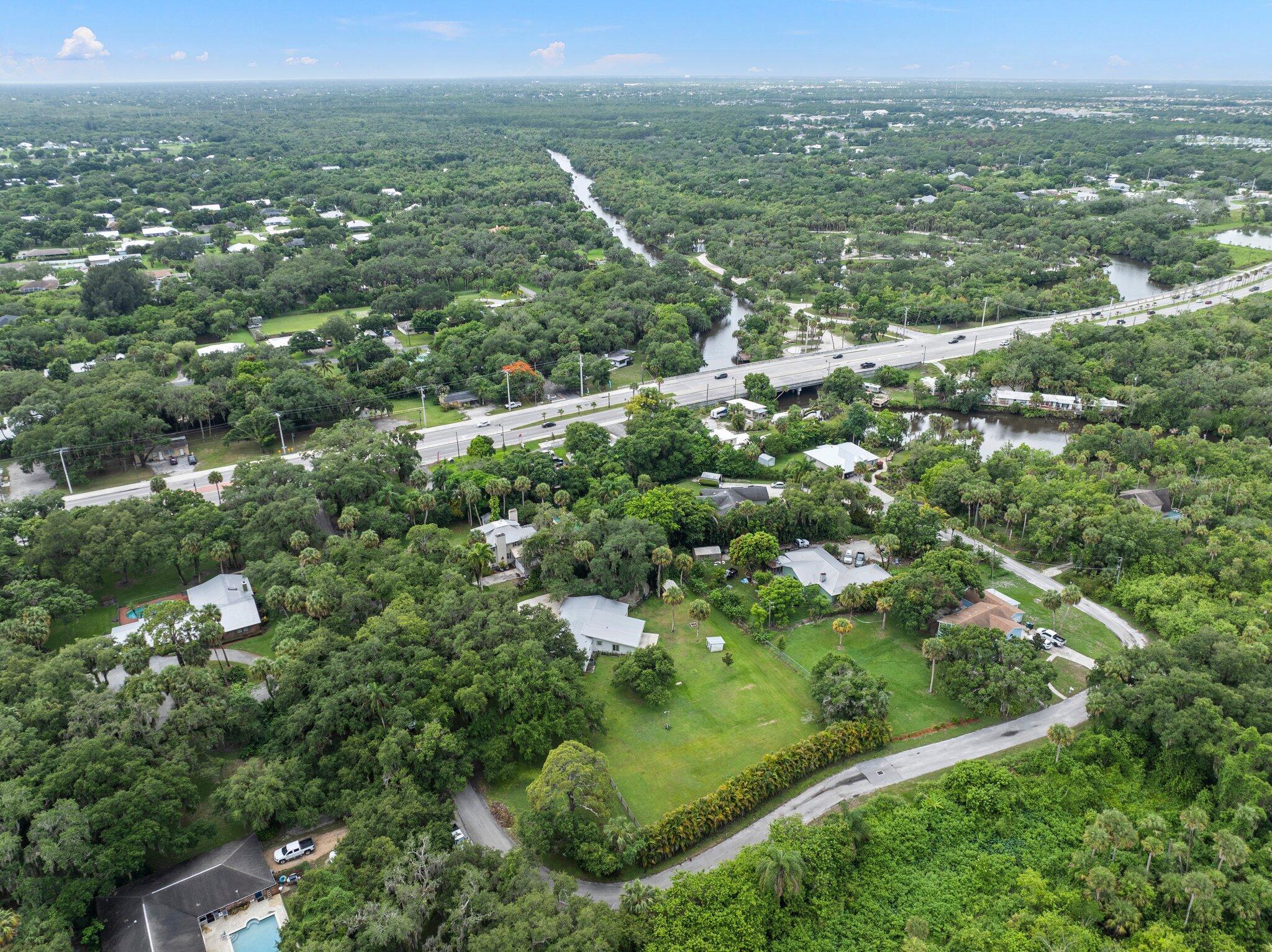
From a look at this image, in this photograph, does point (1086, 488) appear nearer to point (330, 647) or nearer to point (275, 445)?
point (330, 647)

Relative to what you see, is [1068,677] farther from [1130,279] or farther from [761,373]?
[1130,279]

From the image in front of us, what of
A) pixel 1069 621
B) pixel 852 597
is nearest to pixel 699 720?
pixel 852 597

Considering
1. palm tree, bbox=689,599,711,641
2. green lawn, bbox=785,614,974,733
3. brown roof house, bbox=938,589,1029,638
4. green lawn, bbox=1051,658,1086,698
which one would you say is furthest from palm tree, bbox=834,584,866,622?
green lawn, bbox=1051,658,1086,698

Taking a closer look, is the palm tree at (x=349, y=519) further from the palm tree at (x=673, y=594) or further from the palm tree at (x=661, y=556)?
the palm tree at (x=673, y=594)

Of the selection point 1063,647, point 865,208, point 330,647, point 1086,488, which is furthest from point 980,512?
point 865,208

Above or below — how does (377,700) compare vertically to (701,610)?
above

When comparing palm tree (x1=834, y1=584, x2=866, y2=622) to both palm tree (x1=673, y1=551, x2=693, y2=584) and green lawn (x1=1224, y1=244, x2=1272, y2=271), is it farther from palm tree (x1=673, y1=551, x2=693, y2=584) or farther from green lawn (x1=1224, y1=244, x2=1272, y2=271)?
green lawn (x1=1224, y1=244, x2=1272, y2=271)
